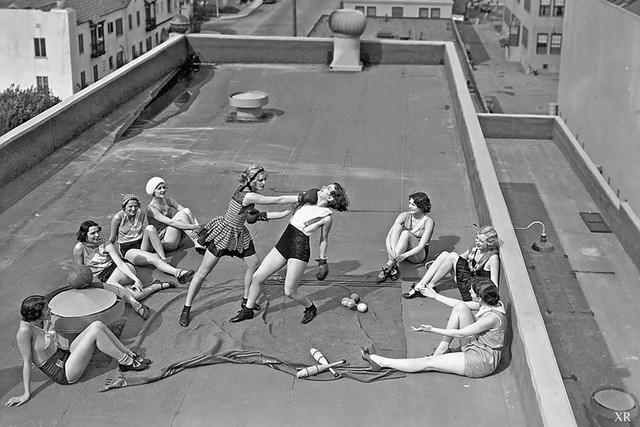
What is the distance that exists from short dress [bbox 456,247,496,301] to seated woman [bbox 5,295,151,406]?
12.0 feet

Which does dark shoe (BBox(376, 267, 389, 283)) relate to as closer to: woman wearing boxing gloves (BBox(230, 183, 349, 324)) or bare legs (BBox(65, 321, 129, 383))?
woman wearing boxing gloves (BBox(230, 183, 349, 324))

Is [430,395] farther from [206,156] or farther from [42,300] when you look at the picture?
[206,156]

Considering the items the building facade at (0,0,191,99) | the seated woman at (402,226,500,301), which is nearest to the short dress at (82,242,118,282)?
the seated woman at (402,226,500,301)

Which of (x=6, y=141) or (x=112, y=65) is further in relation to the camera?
(x=112, y=65)

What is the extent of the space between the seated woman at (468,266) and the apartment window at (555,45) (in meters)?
55.5

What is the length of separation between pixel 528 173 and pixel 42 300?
18.8 metres

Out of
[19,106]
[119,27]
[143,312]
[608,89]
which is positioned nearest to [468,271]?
[143,312]

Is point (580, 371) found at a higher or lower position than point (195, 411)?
lower

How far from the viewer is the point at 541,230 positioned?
22.0 meters

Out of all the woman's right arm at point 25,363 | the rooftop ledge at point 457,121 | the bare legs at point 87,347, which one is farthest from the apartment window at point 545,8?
the woman's right arm at point 25,363

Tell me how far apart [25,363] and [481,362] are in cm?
412

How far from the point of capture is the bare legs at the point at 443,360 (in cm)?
872

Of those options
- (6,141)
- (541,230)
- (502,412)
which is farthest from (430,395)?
(541,230)

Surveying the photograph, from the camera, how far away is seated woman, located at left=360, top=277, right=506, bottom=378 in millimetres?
8516
